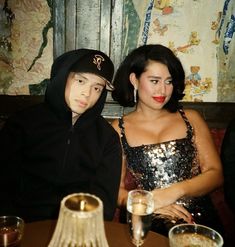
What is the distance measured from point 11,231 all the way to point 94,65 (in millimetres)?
1146

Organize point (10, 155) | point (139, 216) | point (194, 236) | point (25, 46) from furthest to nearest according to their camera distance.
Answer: point (25, 46), point (10, 155), point (194, 236), point (139, 216)

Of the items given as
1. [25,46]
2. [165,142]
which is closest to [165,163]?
[165,142]

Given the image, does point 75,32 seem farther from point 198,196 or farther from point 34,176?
point 198,196

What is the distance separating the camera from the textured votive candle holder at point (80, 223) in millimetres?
794

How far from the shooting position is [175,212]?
85.7 inches

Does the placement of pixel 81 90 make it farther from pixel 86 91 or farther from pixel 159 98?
pixel 159 98

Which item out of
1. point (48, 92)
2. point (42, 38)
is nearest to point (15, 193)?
point (48, 92)

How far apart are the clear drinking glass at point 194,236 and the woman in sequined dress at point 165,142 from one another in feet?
3.54

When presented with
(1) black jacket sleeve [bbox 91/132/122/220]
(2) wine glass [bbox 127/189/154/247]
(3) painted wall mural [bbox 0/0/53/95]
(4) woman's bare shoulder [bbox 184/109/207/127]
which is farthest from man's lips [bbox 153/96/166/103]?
(2) wine glass [bbox 127/189/154/247]

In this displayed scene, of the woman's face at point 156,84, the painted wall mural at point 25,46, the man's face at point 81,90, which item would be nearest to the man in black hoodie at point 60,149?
the man's face at point 81,90

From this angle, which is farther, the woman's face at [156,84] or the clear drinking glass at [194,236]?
the woman's face at [156,84]

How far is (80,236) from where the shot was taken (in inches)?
31.8

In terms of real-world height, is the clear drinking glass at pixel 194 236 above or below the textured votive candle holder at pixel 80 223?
below

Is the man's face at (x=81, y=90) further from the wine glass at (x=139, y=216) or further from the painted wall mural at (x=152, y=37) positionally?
the painted wall mural at (x=152, y=37)
